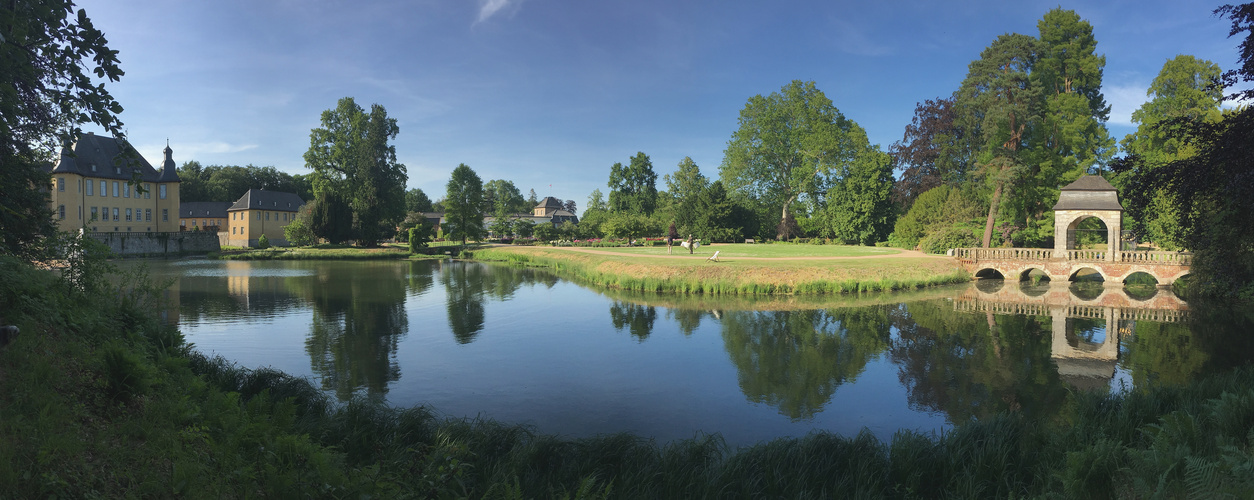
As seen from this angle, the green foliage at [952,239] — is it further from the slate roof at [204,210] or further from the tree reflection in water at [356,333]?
the slate roof at [204,210]

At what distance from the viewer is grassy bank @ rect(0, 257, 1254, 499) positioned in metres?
4.20

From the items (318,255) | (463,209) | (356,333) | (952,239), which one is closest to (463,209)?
(463,209)

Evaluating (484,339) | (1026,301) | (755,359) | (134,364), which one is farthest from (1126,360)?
(134,364)

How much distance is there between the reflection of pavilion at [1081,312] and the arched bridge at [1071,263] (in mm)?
1278

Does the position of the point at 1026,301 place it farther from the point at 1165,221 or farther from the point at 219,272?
the point at 219,272

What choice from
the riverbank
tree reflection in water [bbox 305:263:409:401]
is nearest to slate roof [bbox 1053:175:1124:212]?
tree reflection in water [bbox 305:263:409:401]

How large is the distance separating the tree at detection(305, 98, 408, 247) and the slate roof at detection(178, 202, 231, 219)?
1039 inches

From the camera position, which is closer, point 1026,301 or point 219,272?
point 1026,301

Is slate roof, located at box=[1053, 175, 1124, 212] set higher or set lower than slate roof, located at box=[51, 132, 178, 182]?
lower

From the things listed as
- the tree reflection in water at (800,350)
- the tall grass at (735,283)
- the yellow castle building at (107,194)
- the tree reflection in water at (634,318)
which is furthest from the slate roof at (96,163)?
the tree reflection in water at (800,350)

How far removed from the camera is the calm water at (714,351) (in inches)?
372

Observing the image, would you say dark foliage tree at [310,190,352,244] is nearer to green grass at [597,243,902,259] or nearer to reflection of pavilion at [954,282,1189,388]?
green grass at [597,243,902,259]

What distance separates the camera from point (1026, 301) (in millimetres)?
22969

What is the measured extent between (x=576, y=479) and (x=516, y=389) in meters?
4.53
